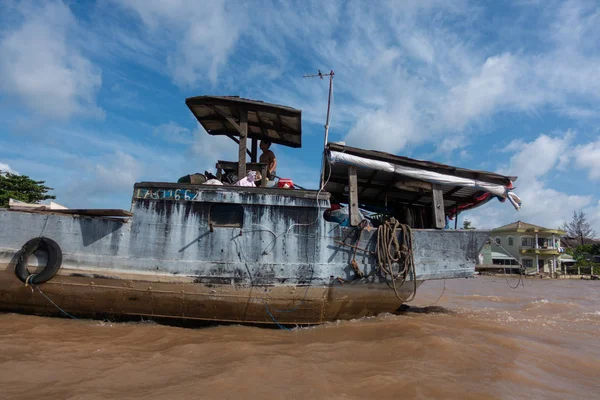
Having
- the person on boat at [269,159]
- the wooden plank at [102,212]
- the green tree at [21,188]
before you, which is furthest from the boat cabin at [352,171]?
the green tree at [21,188]

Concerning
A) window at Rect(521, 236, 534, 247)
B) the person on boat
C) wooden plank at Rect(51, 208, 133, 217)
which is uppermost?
window at Rect(521, 236, 534, 247)

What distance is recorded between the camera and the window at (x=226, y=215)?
5691 mm

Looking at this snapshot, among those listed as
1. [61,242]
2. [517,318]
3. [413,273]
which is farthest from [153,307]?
[517,318]

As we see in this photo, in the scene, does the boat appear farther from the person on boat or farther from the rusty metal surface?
the person on boat

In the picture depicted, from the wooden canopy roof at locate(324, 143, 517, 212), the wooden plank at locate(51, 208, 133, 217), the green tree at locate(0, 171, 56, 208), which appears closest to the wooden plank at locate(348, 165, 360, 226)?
the wooden canopy roof at locate(324, 143, 517, 212)

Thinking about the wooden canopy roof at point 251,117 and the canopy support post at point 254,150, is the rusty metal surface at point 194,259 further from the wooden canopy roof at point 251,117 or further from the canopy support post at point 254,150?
the canopy support post at point 254,150

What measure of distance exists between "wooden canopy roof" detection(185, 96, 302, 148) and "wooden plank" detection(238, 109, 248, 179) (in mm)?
69

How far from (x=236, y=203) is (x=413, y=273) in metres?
3.04

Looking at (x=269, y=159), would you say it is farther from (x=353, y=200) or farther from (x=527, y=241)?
(x=527, y=241)

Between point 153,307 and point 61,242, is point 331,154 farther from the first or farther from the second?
point 61,242

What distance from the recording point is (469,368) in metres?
3.95

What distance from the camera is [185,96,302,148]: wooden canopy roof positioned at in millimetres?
6406

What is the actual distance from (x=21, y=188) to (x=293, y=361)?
79.0 feet

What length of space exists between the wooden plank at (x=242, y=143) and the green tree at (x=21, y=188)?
65.8 feet
